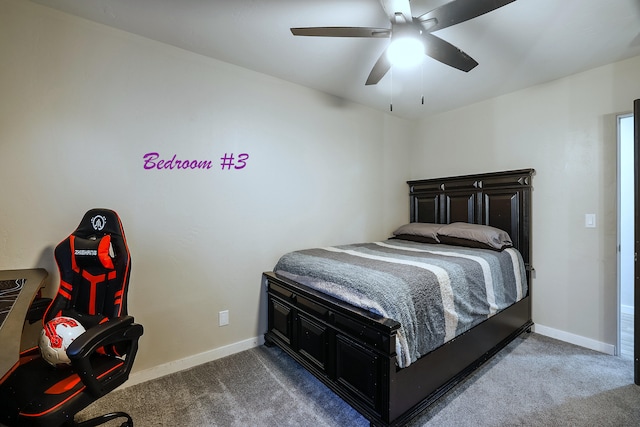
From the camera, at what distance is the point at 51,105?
1.79m

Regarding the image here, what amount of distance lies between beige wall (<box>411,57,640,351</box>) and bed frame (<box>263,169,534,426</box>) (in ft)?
0.53

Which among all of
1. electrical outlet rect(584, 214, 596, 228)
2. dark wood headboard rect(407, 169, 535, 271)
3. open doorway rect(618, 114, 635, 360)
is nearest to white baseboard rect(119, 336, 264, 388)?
dark wood headboard rect(407, 169, 535, 271)

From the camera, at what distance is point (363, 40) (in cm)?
207

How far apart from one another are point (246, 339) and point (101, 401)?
1040 mm

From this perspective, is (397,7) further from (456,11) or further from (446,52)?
(446,52)

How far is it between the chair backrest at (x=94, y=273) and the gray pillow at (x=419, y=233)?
9.23 ft

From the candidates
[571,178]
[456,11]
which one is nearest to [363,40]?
[456,11]

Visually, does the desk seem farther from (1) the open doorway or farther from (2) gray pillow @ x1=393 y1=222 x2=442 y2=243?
(1) the open doorway

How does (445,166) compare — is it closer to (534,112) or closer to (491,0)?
(534,112)

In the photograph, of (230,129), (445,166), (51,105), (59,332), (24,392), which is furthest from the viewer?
(445,166)

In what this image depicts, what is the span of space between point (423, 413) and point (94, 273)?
6.78 feet

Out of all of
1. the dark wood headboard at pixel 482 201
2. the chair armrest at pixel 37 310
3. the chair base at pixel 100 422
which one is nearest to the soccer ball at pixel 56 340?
the chair armrest at pixel 37 310

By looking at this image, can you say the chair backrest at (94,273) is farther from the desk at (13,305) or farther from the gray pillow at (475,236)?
the gray pillow at (475,236)

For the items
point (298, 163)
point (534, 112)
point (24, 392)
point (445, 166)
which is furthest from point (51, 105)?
point (534, 112)
